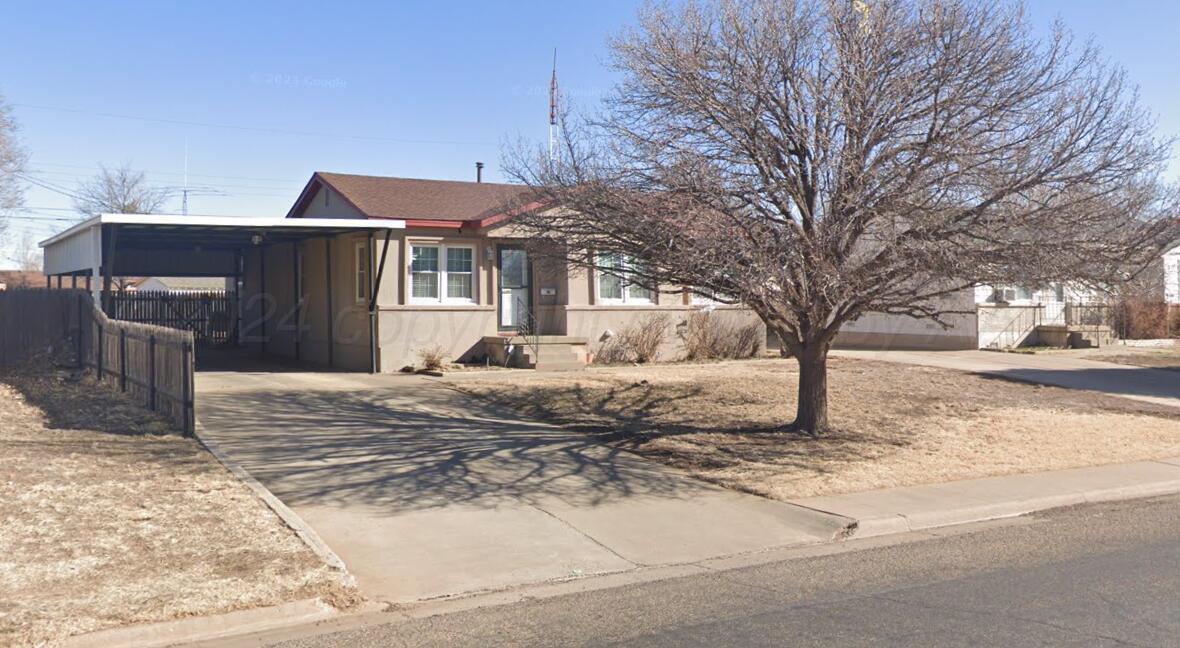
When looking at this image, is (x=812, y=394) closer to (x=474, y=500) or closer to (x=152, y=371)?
(x=474, y=500)

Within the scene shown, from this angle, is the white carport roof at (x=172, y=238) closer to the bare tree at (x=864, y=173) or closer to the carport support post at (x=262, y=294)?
the carport support post at (x=262, y=294)

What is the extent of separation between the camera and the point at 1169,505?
37.2 feet

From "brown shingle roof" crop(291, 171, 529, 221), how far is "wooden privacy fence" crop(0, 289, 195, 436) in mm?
5494

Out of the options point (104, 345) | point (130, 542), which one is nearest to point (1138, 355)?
point (104, 345)

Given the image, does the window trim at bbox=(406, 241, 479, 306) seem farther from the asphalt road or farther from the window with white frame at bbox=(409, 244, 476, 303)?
the asphalt road

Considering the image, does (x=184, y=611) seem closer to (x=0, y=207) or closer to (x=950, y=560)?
(x=950, y=560)

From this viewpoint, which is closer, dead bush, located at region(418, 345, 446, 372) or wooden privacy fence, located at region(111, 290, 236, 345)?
dead bush, located at region(418, 345, 446, 372)

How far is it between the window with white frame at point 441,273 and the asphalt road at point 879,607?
586 inches

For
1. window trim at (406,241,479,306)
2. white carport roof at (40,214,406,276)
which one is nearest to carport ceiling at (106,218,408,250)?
white carport roof at (40,214,406,276)

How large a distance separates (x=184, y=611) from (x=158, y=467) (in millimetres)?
4737

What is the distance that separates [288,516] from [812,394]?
7796 millimetres

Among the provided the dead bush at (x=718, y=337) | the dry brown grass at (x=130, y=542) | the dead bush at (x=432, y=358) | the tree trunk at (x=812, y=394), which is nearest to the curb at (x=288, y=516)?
the dry brown grass at (x=130, y=542)

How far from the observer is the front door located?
77.4 feet

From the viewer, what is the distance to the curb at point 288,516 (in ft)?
25.8
